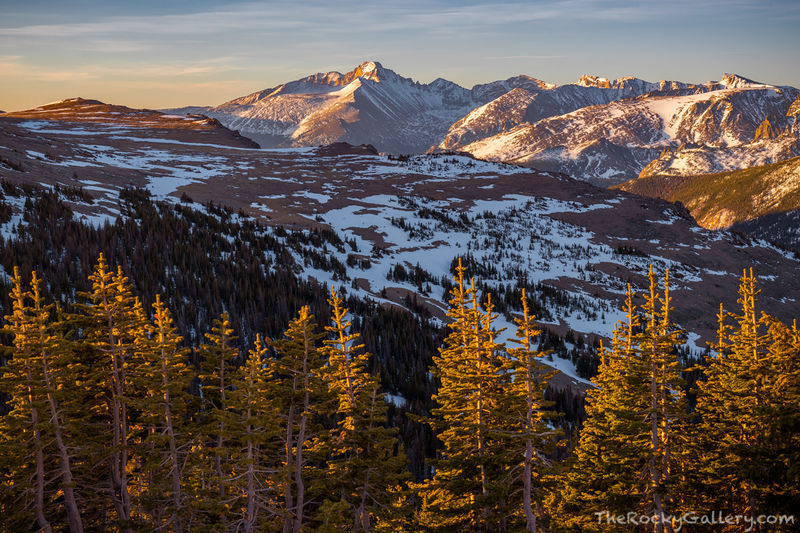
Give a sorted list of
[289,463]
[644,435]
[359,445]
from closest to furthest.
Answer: [289,463] < [359,445] < [644,435]

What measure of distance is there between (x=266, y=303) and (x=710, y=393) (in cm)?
4666

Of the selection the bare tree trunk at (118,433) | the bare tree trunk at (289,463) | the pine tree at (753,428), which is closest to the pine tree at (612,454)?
the pine tree at (753,428)

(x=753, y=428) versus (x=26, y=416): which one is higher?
(x=26, y=416)

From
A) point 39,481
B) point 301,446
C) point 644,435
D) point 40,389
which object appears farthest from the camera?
point 644,435

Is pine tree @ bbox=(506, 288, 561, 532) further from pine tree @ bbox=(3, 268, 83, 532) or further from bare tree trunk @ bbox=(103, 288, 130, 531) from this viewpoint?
pine tree @ bbox=(3, 268, 83, 532)

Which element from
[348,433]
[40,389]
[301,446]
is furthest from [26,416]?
[348,433]

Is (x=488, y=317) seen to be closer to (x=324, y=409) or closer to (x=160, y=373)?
(x=324, y=409)

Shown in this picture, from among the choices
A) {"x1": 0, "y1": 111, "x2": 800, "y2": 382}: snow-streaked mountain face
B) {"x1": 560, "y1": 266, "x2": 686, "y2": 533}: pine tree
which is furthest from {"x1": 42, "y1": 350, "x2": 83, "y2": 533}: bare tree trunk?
{"x1": 0, "y1": 111, "x2": 800, "y2": 382}: snow-streaked mountain face

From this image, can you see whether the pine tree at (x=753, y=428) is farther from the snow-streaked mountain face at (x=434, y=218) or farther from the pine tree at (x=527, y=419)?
the snow-streaked mountain face at (x=434, y=218)

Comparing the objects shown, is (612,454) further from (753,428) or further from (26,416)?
(26,416)

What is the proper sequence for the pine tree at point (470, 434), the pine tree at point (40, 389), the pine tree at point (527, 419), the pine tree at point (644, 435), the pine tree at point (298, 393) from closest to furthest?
1. the pine tree at point (40, 389)
2. the pine tree at point (527, 419)
3. the pine tree at point (298, 393)
4. the pine tree at point (470, 434)
5. the pine tree at point (644, 435)

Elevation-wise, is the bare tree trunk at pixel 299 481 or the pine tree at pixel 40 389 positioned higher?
the pine tree at pixel 40 389

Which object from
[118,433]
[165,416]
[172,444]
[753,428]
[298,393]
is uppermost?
[298,393]

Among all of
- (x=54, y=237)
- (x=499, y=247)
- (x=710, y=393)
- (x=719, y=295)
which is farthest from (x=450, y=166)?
(x=710, y=393)
